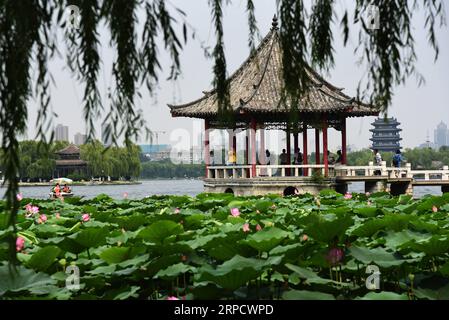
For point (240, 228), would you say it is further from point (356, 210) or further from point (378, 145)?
point (378, 145)

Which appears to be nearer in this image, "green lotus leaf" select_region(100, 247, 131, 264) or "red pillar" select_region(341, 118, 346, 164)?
"green lotus leaf" select_region(100, 247, 131, 264)

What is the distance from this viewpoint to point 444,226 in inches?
169

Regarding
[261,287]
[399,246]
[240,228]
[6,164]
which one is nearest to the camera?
[6,164]

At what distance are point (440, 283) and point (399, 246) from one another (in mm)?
350

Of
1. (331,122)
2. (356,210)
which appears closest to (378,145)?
(331,122)

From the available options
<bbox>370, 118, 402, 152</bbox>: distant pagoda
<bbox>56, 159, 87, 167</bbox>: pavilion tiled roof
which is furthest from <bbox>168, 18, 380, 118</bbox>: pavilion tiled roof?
<bbox>370, 118, 402, 152</bbox>: distant pagoda

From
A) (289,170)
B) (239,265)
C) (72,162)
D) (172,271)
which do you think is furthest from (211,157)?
(72,162)

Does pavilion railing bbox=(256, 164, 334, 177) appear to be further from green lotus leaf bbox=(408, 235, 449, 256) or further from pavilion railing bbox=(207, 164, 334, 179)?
green lotus leaf bbox=(408, 235, 449, 256)

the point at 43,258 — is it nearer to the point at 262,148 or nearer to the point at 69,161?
the point at 262,148

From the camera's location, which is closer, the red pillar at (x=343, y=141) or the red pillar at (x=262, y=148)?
the red pillar at (x=343, y=141)

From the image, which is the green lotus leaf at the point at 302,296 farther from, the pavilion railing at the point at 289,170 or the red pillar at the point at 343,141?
the red pillar at the point at 343,141

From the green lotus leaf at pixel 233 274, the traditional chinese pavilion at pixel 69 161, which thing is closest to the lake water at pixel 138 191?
the traditional chinese pavilion at pixel 69 161

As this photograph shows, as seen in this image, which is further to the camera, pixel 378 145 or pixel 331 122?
pixel 378 145

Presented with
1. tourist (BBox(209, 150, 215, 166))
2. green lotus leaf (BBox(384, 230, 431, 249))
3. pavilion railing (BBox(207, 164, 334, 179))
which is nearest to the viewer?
green lotus leaf (BBox(384, 230, 431, 249))
